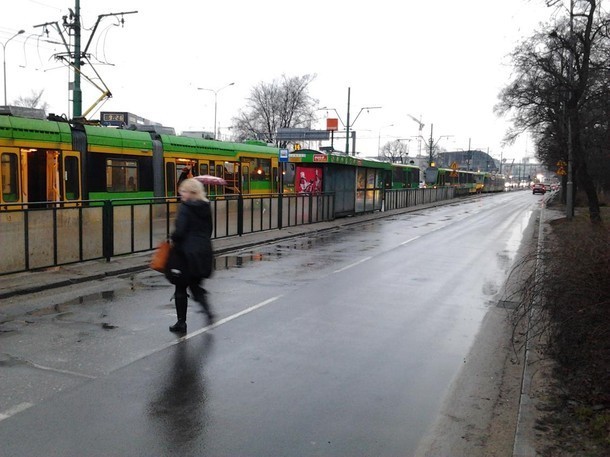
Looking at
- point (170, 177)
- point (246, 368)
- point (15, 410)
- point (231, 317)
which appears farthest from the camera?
point (170, 177)

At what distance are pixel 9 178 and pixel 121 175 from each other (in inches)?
153

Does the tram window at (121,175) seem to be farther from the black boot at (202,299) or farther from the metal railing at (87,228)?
the black boot at (202,299)

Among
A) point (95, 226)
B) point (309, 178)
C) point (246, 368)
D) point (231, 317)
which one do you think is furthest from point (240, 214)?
point (246, 368)

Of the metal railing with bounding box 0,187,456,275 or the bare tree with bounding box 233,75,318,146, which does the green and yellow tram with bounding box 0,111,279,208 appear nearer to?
the metal railing with bounding box 0,187,456,275

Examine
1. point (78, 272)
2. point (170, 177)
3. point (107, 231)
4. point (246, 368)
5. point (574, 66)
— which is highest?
point (574, 66)

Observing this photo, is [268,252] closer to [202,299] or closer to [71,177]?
[71,177]

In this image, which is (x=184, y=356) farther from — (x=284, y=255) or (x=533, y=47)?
(x=533, y=47)

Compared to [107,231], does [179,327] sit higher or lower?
lower

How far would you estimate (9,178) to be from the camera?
14016mm

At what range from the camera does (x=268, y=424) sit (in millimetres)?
4594

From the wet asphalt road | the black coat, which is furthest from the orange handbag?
the wet asphalt road

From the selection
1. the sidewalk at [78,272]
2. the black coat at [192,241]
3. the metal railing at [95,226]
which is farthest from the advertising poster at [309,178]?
the black coat at [192,241]

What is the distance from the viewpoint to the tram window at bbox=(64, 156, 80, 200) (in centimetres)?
1564

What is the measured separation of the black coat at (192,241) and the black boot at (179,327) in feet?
1.85
